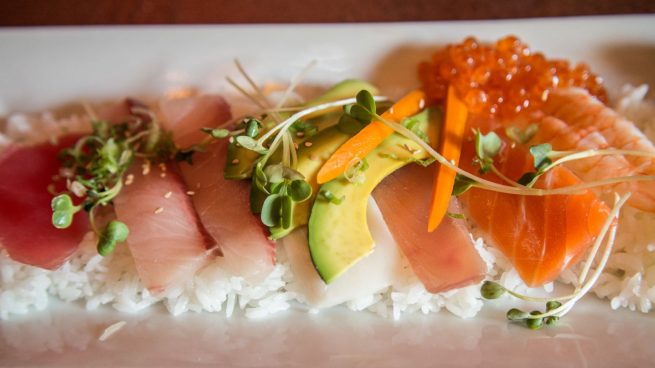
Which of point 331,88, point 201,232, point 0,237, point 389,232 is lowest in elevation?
point 0,237

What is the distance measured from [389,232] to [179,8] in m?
1.90

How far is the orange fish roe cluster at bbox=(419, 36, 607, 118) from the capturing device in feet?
8.84

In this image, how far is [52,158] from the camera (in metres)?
2.72

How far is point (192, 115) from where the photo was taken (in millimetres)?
2744

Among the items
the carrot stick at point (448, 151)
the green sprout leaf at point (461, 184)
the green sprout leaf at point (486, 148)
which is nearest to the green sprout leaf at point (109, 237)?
Result: the carrot stick at point (448, 151)

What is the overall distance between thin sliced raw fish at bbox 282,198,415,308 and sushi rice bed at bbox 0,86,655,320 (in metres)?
0.06

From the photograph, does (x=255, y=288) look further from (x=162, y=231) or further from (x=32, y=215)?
(x=32, y=215)

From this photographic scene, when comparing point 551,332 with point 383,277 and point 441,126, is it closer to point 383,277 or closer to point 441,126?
point 383,277

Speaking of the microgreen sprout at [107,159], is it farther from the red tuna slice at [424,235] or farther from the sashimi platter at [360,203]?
the red tuna slice at [424,235]

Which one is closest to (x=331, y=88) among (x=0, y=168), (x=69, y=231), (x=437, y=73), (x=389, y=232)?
(x=437, y=73)

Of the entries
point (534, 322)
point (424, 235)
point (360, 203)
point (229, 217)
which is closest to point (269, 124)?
point (229, 217)

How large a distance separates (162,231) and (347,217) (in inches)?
29.3

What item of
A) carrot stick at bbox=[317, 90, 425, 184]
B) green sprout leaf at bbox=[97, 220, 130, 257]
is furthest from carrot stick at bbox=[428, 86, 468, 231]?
green sprout leaf at bbox=[97, 220, 130, 257]

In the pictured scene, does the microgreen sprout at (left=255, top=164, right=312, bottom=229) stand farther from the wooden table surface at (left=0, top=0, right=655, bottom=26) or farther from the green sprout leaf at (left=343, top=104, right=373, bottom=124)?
the wooden table surface at (left=0, top=0, right=655, bottom=26)
